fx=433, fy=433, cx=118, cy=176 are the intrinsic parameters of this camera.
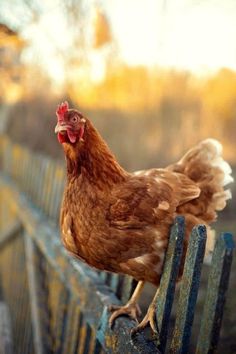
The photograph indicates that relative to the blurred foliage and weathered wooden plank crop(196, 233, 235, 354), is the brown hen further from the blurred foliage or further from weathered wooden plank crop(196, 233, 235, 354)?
the blurred foliage

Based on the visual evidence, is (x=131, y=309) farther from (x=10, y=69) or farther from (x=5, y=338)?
(x=10, y=69)

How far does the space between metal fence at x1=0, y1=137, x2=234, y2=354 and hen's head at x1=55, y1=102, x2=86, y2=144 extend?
386 millimetres

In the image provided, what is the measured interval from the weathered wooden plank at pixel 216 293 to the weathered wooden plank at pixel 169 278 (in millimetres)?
194

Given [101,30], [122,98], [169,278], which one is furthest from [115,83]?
[169,278]

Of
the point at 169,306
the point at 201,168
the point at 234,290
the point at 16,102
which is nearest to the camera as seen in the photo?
the point at 169,306

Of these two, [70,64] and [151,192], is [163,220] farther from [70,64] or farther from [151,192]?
[70,64]

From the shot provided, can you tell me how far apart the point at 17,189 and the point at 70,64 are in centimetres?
157

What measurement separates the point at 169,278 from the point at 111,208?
262mm

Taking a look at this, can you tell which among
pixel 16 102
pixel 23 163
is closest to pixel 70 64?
pixel 23 163

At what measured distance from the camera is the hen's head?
1.24 m

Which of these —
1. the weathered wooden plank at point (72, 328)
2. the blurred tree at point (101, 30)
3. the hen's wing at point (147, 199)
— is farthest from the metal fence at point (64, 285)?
the blurred tree at point (101, 30)

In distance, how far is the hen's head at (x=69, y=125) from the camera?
48.7 inches

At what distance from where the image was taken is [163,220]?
1.31 meters

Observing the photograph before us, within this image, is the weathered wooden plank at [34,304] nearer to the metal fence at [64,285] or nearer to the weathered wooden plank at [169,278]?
the metal fence at [64,285]
